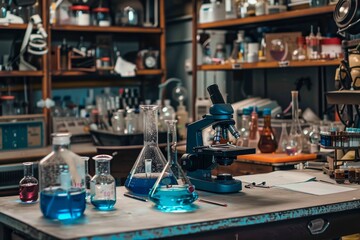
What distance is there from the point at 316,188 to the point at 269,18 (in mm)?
2001

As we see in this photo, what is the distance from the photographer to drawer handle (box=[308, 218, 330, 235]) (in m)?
2.28

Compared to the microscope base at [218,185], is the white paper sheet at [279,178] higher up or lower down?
lower down

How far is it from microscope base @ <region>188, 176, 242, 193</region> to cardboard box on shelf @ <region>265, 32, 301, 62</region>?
1.99 m

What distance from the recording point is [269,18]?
4352mm

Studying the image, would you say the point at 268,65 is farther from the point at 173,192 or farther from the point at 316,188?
the point at 173,192

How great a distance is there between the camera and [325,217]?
2.32 meters

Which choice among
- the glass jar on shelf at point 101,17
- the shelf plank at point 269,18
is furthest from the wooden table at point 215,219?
the glass jar on shelf at point 101,17

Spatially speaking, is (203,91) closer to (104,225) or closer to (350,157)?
(350,157)

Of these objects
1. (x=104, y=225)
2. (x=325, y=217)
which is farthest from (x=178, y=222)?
(x=325, y=217)

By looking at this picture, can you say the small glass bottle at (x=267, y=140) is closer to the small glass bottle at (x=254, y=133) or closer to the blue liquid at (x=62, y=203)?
the small glass bottle at (x=254, y=133)

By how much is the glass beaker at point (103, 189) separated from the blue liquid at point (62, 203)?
6.0 inches

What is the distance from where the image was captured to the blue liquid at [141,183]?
2.43 meters

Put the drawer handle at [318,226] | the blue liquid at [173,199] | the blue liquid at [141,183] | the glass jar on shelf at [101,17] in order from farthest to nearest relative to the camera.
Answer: the glass jar on shelf at [101,17] < the blue liquid at [141,183] < the drawer handle at [318,226] < the blue liquid at [173,199]

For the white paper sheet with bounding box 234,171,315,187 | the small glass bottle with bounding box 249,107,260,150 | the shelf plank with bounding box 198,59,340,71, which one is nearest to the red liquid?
the white paper sheet with bounding box 234,171,315,187
